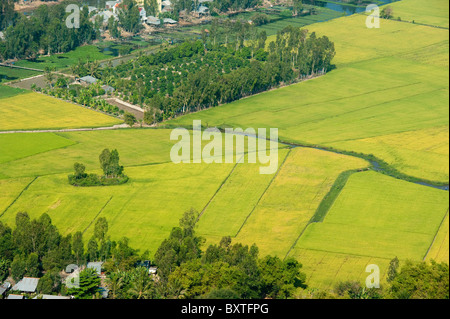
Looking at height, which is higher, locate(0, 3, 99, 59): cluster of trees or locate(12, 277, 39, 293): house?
locate(0, 3, 99, 59): cluster of trees

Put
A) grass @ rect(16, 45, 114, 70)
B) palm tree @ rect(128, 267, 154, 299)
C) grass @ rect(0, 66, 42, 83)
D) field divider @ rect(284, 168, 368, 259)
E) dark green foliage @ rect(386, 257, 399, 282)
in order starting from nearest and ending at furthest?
palm tree @ rect(128, 267, 154, 299) → dark green foliage @ rect(386, 257, 399, 282) → field divider @ rect(284, 168, 368, 259) → grass @ rect(0, 66, 42, 83) → grass @ rect(16, 45, 114, 70)

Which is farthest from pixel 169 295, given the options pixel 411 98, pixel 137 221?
pixel 411 98

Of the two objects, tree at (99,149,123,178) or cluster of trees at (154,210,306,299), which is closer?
cluster of trees at (154,210,306,299)

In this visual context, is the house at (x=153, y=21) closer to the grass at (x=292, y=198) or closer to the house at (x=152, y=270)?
the grass at (x=292, y=198)

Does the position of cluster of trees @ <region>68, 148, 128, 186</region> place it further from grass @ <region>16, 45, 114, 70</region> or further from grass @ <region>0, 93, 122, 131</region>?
grass @ <region>16, 45, 114, 70</region>


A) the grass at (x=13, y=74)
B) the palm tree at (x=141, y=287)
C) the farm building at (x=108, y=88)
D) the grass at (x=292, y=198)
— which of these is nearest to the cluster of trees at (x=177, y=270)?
the palm tree at (x=141, y=287)

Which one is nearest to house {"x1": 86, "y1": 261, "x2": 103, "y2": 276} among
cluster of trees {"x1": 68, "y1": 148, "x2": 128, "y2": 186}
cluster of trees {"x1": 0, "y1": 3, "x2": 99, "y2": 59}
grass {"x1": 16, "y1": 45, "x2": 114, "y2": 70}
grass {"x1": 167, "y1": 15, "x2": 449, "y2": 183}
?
cluster of trees {"x1": 68, "y1": 148, "x2": 128, "y2": 186}

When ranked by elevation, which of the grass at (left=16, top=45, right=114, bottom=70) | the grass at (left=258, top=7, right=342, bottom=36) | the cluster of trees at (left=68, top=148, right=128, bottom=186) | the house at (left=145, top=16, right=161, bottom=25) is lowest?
the cluster of trees at (left=68, top=148, right=128, bottom=186)
